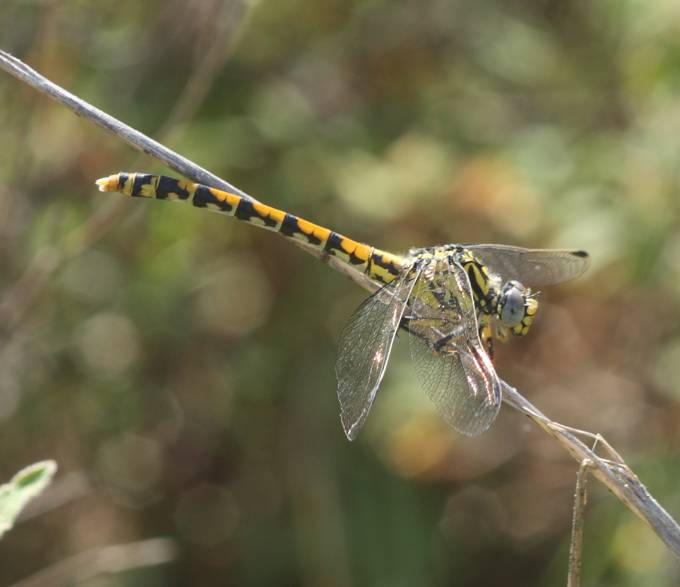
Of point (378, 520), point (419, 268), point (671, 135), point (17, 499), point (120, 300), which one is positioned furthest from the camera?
point (120, 300)

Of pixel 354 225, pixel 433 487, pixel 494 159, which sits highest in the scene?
pixel 494 159

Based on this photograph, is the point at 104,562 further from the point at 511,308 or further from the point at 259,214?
the point at 511,308

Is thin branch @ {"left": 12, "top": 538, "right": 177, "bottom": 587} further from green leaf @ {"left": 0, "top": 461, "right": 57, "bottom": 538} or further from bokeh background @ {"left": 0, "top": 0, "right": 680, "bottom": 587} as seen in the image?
green leaf @ {"left": 0, "top": 461, "right": 57, "bottom": 538}

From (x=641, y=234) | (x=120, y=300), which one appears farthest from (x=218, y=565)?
(x=641, y=234)

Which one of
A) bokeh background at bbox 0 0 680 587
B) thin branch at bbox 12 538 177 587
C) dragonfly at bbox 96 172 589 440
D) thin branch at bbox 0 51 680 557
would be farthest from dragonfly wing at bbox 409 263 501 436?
thin branch at bbox 12 538 177 587

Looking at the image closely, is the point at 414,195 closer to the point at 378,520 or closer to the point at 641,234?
the point at 641,234

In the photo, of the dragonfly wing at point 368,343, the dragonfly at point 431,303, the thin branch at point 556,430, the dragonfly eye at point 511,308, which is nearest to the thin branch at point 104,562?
the dragonfly wing at point 368,343

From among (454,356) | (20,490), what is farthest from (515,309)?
(20,490)

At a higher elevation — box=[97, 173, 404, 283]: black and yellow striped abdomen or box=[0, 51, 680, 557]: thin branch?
box=[97, 173, 404, 283]: black and yellow striped abdomen
